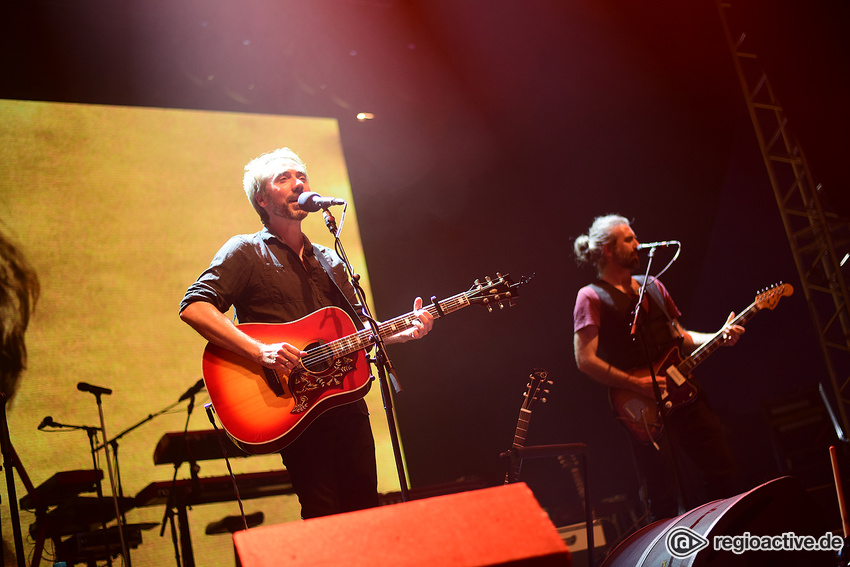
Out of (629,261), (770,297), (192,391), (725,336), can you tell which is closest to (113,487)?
(192,391)

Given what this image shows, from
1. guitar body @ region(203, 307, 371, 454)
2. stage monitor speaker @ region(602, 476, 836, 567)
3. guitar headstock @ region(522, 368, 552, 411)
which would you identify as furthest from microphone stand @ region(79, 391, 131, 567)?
stage monitor speaker @ region(602, 476, 836, 567)

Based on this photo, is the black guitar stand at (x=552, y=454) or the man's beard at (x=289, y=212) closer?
the man's beard at (x=289, y=212)

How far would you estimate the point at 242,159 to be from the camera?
487cm

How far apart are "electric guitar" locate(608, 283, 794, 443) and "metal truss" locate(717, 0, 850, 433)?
159 cm

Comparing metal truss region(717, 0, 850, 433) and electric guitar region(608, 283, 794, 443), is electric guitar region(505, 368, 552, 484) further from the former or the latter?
metal truss region(717, 0, 850, 433)

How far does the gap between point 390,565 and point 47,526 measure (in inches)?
120

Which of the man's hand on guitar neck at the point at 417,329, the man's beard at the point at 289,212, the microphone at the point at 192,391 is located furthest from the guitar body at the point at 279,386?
the microphone at the point at 192,391

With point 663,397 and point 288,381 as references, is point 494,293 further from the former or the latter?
point 663,397

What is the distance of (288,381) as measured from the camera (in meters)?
2.91

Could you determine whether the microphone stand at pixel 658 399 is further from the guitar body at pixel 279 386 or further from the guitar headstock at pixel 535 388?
the guitar body at pixel 279 386

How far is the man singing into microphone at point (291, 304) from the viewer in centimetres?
280

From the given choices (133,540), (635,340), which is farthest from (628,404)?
(133,540)

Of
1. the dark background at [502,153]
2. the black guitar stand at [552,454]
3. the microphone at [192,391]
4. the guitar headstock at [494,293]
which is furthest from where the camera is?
the dark background at [502,153]

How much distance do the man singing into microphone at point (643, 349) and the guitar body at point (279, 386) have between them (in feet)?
5.86
